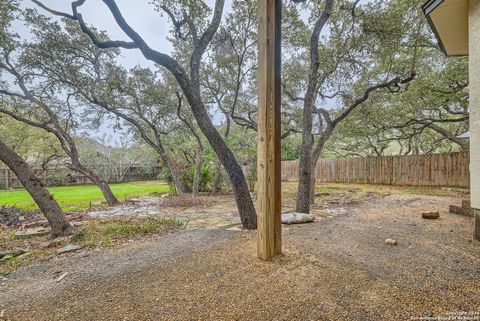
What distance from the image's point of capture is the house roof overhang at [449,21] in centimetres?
274

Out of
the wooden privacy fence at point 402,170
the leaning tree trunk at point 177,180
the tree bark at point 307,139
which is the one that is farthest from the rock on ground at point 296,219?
the wooden privacy fence at point 402,170

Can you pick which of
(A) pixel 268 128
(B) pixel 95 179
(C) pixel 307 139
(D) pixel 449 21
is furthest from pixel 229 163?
(B) pixel 95 179

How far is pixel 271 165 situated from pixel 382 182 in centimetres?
1084

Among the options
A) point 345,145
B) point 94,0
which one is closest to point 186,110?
point 94,0

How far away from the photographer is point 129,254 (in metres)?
2.69

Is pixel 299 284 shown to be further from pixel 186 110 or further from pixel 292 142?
pixel 292 142

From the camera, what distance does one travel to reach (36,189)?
3.45m

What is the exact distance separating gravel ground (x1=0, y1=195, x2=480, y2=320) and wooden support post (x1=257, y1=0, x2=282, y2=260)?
1.07 ft

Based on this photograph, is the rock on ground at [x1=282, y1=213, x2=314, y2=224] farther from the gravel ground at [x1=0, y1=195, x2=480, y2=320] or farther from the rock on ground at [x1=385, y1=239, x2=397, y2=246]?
the rock on ground at [x1=385, y1=239, x2=397, y2=246]

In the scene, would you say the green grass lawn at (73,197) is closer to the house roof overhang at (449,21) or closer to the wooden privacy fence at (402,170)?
the house roof overhang at (449,21)

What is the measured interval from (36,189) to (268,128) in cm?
371

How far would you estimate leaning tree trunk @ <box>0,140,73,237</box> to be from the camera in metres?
3.31

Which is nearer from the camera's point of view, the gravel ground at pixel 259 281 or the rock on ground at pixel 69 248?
the gravel ground at pixel 259 281

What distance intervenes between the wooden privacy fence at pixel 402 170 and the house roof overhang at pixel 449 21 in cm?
633
